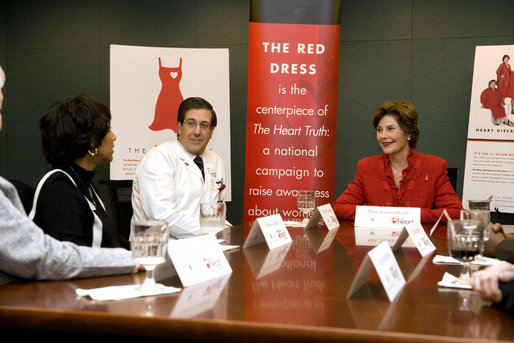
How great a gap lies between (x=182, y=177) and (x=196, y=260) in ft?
6.71

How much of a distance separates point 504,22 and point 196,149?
10.7 ft

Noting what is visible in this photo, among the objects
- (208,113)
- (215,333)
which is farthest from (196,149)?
(215,333)

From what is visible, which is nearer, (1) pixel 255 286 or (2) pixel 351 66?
(1) pixel 255 286

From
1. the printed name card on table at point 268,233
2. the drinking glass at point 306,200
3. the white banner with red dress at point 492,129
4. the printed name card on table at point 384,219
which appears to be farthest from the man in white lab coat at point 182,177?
the white banner with red dress at point 492,129

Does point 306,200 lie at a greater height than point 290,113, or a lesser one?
lesser

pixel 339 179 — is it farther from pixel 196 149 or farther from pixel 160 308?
pixel 160 308

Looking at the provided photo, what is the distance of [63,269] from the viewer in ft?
4.95

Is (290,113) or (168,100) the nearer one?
(290,113)

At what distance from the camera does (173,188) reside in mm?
3436

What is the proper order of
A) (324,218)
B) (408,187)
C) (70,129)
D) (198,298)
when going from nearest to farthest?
1. (198,298)
2. (70,129)
3. (324,218)
4. (408,187)

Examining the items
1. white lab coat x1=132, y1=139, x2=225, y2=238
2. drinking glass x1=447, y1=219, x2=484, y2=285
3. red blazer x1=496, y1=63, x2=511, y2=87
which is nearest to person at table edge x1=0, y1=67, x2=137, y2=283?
drinking glass x1=447, y1=219, x2=484, y2=285

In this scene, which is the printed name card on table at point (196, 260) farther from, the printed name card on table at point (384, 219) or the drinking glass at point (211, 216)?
the printed name card on table at point (384, 219)

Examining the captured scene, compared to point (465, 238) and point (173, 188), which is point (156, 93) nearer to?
point (173, 188)

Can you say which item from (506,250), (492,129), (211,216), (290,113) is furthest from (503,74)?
(211,216)
